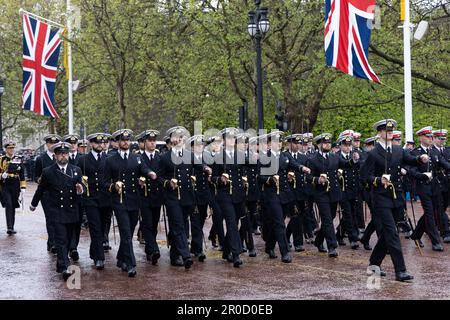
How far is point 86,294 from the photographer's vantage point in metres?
10.5

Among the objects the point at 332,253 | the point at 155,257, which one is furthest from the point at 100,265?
the point at 332,253

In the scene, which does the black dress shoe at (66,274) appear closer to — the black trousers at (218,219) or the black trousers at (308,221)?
the black trousers at (218,219)

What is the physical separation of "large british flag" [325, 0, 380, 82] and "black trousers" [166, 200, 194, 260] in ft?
27.4

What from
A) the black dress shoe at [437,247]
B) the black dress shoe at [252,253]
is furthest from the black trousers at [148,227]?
the black dress shoe at [437,247]

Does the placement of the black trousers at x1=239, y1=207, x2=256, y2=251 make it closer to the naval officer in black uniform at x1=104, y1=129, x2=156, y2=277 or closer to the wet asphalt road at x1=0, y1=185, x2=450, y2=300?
the wet asphalt road at x1=0, y1=185, x2=450, y2=300

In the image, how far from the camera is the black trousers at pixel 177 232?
12.4m

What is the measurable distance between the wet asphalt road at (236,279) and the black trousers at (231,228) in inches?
11.4

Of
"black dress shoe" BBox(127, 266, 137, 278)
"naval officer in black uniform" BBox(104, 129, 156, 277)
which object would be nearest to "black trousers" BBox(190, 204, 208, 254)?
"naval officer in black uniform" BBox(104, 129, 156, 277)

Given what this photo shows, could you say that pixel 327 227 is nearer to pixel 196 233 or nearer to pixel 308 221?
pixel 308 221

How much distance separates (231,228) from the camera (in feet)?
41.7

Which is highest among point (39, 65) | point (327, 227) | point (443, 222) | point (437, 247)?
point (39, 65)

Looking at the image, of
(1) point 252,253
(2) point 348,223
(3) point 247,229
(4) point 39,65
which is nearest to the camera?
(1) point 252,253

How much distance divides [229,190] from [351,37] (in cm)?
815

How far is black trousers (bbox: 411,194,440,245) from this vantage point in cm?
1420
